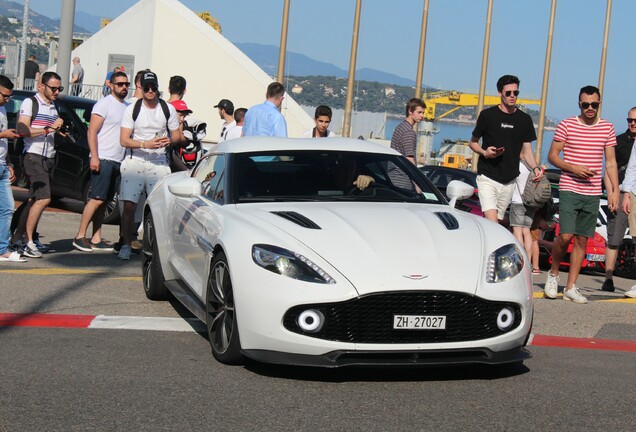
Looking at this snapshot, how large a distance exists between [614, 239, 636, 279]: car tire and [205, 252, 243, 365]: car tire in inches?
356

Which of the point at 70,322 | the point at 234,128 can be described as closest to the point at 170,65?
the point at 234,128

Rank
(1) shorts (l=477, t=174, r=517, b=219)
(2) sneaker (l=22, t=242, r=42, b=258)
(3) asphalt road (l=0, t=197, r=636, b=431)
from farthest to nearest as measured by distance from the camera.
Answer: (2) sneaker (l=22, t=242, r=42, b=258) < (1) shorts (l=477, t=174, r=517, b=219) < (3) asphalt road (l=0, t=197, r=636, b=431)

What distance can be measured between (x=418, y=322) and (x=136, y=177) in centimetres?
571

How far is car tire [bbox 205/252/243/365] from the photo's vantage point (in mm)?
6152

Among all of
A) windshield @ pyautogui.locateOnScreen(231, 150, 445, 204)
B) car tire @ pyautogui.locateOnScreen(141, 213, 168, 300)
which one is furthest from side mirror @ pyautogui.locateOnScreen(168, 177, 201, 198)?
car tire @ pyautogui.locateOnScreen(141, 213, 168, 300)

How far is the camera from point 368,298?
5.78 meters

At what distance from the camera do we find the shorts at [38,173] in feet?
35.8

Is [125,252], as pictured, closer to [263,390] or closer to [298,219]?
[298,219]

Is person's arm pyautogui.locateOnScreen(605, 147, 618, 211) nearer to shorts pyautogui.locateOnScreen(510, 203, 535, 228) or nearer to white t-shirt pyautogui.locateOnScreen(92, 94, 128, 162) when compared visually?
shorts pyautogui.locateOnScreen(510, 203, 535, 228)

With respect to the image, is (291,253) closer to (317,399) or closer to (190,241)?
(317,399)

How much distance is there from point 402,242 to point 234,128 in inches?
359

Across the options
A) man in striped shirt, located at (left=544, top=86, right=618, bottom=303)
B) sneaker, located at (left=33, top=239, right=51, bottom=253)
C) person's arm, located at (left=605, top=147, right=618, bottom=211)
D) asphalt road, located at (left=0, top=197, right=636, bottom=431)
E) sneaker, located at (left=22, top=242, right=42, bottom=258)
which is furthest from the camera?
sneaker, located at (left=33, top=239, right=51, bottom=253)

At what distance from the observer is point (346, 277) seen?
5805mm

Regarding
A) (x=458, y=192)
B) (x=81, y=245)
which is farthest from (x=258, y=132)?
(x=458, y=192)
